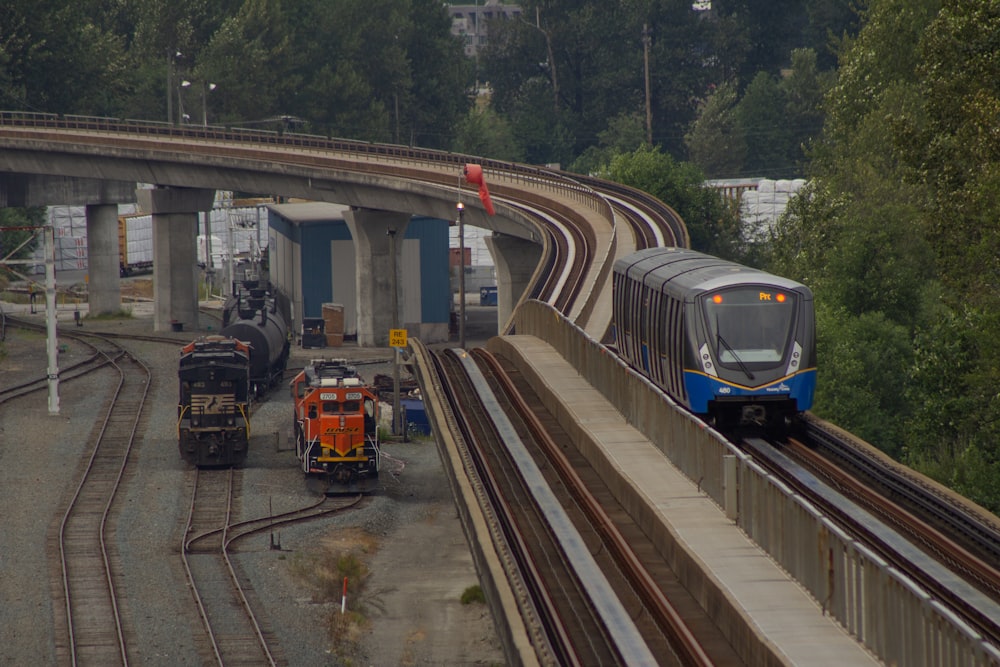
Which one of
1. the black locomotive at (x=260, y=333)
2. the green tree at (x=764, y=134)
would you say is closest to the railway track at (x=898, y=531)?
the black locomotive at (x=260, y=333)

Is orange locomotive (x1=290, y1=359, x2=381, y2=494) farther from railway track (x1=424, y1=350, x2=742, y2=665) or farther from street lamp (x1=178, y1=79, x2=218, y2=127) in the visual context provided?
street lamp (x1=178, y1=79, x2=218, y2=127)

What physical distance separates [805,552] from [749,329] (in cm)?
863

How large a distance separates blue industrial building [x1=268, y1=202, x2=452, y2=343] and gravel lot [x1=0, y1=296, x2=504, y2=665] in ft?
94.1

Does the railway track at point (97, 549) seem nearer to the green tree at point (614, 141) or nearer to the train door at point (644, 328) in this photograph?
the train door at point (644, 328)

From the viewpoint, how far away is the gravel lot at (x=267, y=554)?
95.9ft

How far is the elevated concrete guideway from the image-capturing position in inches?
2810

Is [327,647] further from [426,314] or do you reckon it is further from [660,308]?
[426,314]

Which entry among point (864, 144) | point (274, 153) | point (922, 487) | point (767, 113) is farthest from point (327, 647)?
point (767, 113)

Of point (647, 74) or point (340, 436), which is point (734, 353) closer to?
point (340, 436)

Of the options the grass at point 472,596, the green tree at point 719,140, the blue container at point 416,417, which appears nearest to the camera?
the grass at point 472,596

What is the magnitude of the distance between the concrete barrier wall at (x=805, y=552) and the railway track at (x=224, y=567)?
8463 mm

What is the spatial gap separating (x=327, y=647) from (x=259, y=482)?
15012mm

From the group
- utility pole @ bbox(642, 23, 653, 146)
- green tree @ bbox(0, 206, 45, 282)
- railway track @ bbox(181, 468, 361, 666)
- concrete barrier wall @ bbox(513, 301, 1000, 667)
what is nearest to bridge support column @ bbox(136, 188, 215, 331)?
green tree @ bbox(0, 206, 45, 282)

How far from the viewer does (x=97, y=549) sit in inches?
1373
